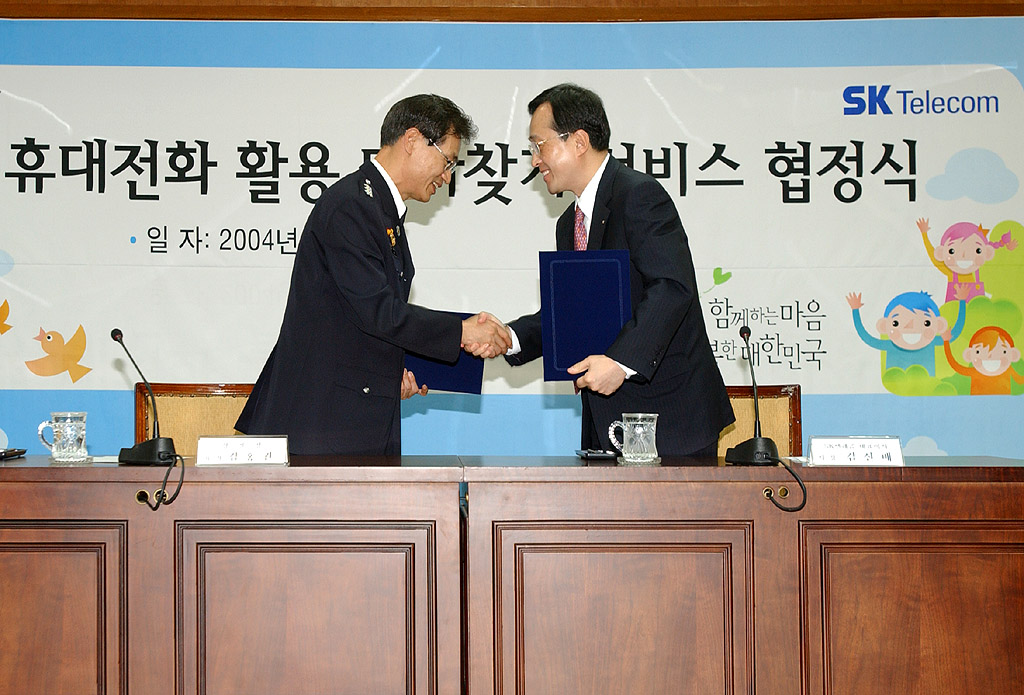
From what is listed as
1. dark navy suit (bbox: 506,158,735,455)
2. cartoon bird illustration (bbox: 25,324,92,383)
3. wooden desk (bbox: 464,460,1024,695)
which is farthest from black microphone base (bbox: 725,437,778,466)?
cartoon bird illustration (bbox: 25,324,92,383)

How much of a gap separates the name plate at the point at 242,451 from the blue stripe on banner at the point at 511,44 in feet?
7.78

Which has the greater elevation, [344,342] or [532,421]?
[344,342]

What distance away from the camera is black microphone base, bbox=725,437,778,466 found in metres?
1.65

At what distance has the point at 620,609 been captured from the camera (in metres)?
1.59

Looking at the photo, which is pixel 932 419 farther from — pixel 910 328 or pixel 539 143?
pixel 539 143

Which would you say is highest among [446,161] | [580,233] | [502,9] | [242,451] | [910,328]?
[502,9]

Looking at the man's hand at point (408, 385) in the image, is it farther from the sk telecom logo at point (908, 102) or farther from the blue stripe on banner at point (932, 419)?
Answer: the sk telecom logo at point (908, 102)

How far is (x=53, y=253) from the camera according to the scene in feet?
11.8

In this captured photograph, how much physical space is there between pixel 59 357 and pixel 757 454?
2.96 m

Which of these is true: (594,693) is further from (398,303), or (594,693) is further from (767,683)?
(398,303)

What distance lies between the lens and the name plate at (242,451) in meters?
1.64

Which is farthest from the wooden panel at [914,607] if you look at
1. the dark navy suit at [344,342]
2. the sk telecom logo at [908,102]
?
the sk telecom logo at [908,102]

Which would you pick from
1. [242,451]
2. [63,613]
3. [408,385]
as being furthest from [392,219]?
[63,613]

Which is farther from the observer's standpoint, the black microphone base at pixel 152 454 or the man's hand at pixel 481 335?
the man's hand at pixel 481 335
